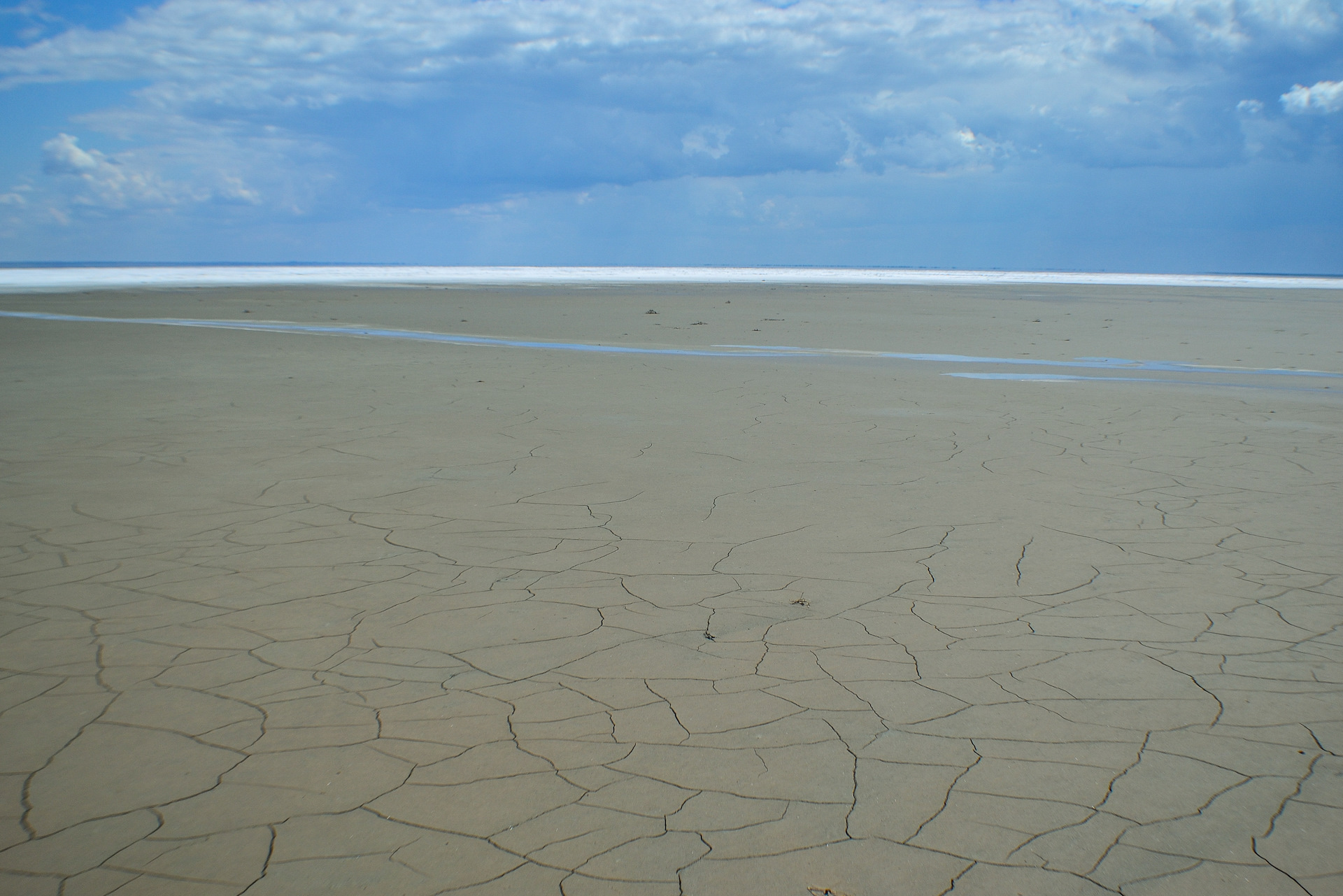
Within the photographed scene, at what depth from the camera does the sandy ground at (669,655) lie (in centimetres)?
198

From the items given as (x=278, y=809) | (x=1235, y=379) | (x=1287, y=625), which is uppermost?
(x=1235, y=379)

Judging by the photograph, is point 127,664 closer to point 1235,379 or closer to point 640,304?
Answer: point 1235,379

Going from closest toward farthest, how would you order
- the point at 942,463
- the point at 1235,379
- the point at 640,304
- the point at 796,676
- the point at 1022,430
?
the point at 796,676 → the point at 942,463 → the point at 1022,430 → the point at 1235,379 → the point at 640,304

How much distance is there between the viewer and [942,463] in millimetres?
5656

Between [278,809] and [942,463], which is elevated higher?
[942,463]

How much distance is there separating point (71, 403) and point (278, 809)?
698cm

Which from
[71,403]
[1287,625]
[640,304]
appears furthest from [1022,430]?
[640,304]

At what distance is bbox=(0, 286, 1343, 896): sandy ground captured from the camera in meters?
1.98

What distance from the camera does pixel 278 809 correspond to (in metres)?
2.09

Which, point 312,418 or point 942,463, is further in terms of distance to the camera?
point 312,418

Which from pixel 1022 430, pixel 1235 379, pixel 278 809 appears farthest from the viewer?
pixel 1235 379

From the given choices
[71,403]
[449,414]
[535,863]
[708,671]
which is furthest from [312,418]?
[535,863]

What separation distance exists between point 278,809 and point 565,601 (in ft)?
4.70

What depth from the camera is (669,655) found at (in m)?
2.94
